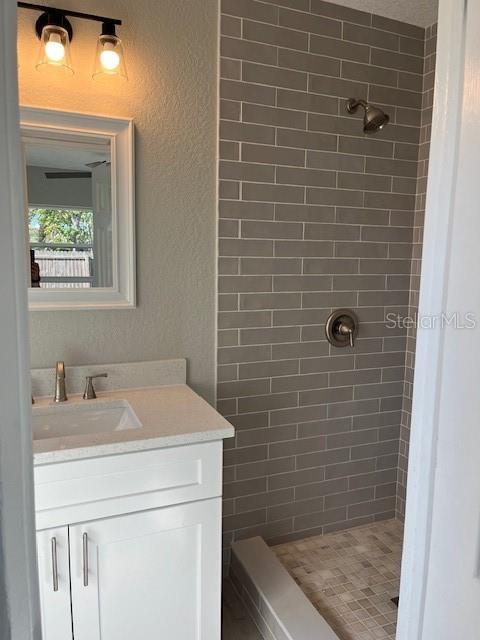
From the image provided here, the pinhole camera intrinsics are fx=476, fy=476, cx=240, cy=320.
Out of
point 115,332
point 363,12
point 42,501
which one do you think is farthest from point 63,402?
point 363,12

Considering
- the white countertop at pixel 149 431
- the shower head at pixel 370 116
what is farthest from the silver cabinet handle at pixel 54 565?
the shower head at pixel 370 116

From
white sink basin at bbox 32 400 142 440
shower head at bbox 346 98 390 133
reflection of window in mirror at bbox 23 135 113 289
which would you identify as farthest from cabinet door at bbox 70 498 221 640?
shower head at bbox 346 98 390 133

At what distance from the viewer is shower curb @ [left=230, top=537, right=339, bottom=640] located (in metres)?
1.68

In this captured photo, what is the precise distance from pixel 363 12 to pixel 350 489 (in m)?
2.26

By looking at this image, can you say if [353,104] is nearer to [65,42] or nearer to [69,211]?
[65,42]

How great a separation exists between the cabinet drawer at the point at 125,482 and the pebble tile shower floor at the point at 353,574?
2.80 feet

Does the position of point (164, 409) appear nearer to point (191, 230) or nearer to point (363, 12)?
point (191, 230)

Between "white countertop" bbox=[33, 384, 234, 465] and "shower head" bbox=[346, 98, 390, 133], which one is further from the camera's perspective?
"shower head" bbox=[346, 98, 390, 133]

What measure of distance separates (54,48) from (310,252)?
1.26 metres

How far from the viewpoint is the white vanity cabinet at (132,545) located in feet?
4.42

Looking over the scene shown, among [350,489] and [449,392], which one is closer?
[449,392]

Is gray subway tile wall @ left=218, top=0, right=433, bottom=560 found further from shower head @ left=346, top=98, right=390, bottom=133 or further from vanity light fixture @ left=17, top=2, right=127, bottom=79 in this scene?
vanity light fixture @ left=17, top=2, right=127, bottom=79

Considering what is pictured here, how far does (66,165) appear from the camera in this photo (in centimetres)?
174

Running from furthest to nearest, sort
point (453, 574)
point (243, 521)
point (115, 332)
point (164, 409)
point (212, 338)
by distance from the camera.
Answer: point (243, 521)
point (212, 338)
point (115, 332)
point (164, 409)
point (453, 574)
